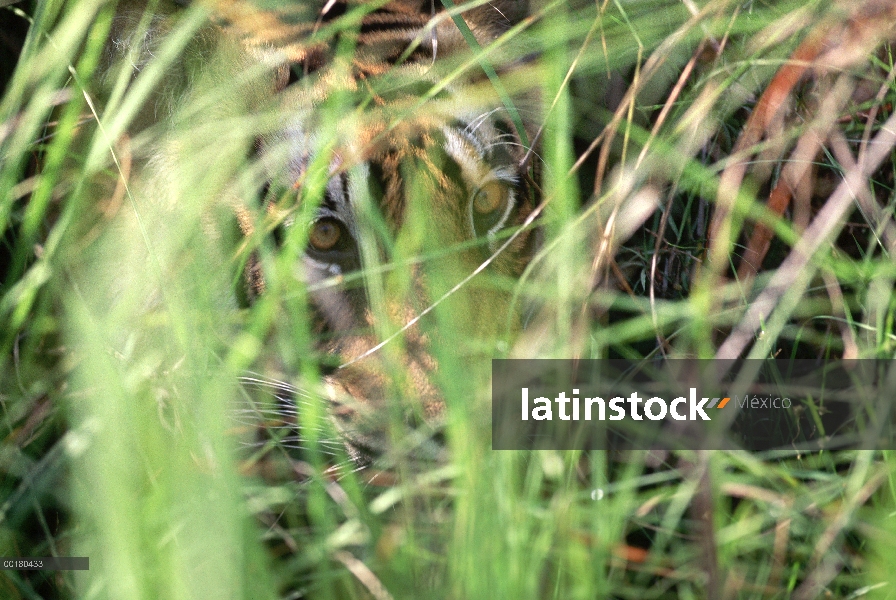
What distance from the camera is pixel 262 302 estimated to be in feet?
3.84

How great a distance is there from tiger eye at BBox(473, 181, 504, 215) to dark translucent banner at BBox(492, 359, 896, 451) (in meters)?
0.58

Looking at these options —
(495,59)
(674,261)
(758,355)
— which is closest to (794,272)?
(758,355)

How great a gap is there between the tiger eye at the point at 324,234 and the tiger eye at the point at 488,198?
36 cm

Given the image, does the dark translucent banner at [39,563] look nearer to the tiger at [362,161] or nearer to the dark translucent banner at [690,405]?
the tiger at [362,161]

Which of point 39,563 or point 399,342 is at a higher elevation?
point 399,342

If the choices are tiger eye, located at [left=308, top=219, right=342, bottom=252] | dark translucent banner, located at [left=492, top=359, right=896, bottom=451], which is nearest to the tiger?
tiger eye, located at [left=308, top=219, right=342, bottom=252]

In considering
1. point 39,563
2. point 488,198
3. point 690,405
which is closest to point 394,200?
point 488,198

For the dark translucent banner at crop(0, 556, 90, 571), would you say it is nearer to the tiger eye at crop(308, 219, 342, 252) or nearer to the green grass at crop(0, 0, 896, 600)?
the green grass at crop(0, 0, 896, 600)

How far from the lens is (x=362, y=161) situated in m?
1.84

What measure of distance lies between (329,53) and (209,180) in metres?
0.85

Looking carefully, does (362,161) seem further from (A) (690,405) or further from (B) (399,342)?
(A) (690,405)

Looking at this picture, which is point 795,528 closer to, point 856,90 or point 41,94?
point 856,90

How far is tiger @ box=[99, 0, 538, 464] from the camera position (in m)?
1.63

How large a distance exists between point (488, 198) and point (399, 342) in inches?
25.5
